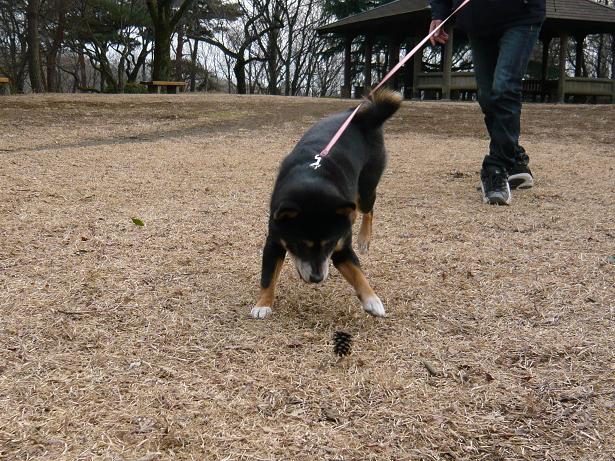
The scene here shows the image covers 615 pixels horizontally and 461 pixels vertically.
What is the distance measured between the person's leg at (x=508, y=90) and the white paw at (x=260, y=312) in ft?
8.01

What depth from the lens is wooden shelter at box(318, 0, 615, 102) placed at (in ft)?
55.5

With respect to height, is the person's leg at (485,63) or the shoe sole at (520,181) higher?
the person's leg at (485,63)

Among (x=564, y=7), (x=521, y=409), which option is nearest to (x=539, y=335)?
(x=521, y=409)

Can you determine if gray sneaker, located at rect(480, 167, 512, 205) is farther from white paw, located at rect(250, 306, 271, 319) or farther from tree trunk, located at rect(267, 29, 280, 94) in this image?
tree trunk, located at rect(267, 29, 280, 94)

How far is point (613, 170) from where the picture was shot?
5727 millimetres

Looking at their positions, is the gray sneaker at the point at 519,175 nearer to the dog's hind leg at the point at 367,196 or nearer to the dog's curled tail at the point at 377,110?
the dog's curled tail at the point at 377,110

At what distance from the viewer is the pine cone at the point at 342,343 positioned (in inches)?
81.5

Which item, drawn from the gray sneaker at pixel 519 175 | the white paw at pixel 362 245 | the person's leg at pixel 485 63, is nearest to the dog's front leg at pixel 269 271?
the white paw at pixel 362 245

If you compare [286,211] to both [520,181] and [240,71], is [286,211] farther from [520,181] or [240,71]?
[240,71]

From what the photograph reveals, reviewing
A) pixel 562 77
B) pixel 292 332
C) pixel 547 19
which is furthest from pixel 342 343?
pixel 562 77

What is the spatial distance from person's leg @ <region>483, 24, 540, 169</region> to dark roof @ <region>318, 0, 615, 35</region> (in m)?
13.0

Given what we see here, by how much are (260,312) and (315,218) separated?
42cm

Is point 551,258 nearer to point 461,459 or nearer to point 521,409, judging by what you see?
point 521,409

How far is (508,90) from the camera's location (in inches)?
164
